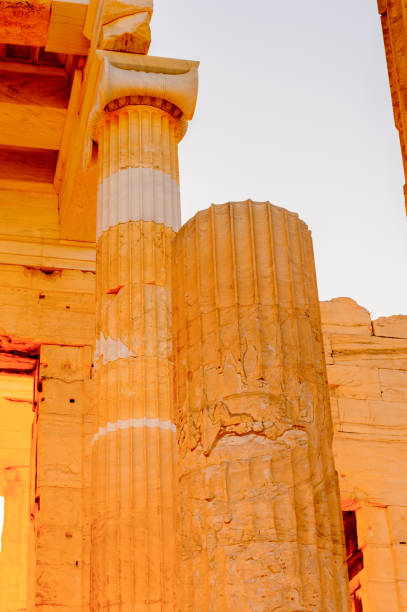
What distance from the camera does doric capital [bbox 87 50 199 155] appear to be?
1286 centimetres

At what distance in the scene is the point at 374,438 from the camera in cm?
1638

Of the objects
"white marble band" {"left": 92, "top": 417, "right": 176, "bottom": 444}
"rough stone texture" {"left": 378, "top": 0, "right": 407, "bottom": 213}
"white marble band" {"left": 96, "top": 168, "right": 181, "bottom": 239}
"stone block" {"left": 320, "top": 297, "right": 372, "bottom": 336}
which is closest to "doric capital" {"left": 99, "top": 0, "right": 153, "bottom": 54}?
"white marble band" {"left": 96, "top": 168, "right": 181, "bottom": 239}

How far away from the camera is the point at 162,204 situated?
12695 millimetres

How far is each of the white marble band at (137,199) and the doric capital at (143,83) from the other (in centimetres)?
96

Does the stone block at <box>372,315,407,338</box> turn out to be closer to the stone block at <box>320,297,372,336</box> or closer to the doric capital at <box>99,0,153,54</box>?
the stone block at <box>320,297,372,336</box>

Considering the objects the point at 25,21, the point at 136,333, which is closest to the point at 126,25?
the point at 25,21

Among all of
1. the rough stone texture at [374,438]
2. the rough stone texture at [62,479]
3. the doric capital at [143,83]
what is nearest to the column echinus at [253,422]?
the doric capital at [143,83]

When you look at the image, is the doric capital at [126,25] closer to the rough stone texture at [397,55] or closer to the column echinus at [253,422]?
the column echinus at [253,422]

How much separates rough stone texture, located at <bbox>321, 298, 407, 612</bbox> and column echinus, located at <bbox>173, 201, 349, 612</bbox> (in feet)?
28.2

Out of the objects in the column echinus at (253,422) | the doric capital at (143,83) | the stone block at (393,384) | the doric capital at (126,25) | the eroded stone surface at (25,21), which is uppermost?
the eroded stone surface at (25,21)

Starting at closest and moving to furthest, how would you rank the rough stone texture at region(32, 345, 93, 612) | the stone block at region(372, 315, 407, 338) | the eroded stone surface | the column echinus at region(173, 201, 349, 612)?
the column echinus at region(173, 201, 349, 612)
the eroded stone surface
the rough stone texture at region(32, 345, 93, 612)
the stone block at region(372, 315, 407, 338)

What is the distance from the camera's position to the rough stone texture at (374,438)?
50.4ft

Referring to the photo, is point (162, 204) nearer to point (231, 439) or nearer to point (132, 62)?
point (132, 62)

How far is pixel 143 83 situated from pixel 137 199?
61.9 inches
